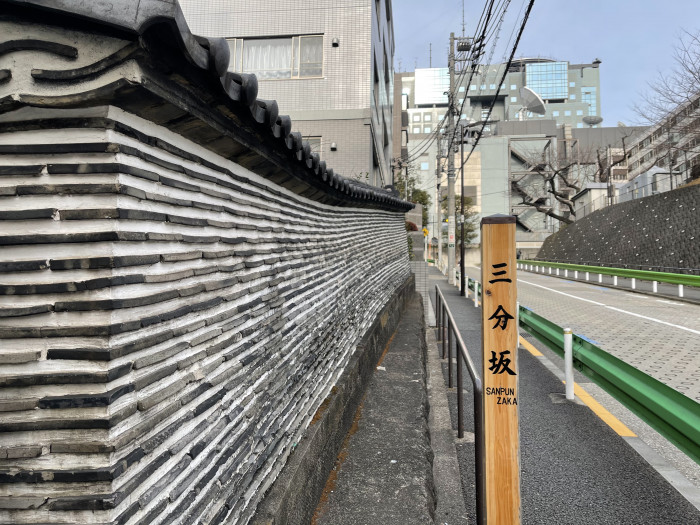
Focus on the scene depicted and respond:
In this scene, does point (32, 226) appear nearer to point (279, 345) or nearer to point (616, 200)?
→ point (279, 345)

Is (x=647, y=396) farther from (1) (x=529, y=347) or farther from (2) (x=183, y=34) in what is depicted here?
(1) (x=529, y=347)

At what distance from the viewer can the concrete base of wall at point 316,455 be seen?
2477mm

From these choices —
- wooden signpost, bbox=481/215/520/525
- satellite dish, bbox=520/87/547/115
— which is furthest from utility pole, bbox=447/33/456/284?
satellite dish, bbox=520/87/547/115

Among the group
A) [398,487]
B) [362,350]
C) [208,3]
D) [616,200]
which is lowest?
[398,487]

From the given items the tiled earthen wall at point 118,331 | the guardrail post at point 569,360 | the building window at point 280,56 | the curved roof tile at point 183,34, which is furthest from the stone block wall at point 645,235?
the tiled earthen wall at point 118,331

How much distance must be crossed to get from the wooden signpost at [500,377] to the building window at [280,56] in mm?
11813

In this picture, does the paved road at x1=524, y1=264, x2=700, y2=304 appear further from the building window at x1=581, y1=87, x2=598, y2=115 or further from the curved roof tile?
the building window at x1=581, y1=87, x2=598, y2=115

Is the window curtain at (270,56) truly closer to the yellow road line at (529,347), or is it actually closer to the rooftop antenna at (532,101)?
the yellow road line at (529,347)

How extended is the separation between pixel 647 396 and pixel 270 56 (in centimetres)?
1305

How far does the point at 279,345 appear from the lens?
10.5 feet

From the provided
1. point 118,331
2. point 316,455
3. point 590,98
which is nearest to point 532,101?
point 316,455

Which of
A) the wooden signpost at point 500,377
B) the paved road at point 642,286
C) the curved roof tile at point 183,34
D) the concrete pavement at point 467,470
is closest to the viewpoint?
the curved roof tile at point 183,34

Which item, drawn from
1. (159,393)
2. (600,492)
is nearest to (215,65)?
(159,393)

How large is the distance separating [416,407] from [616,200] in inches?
1578
